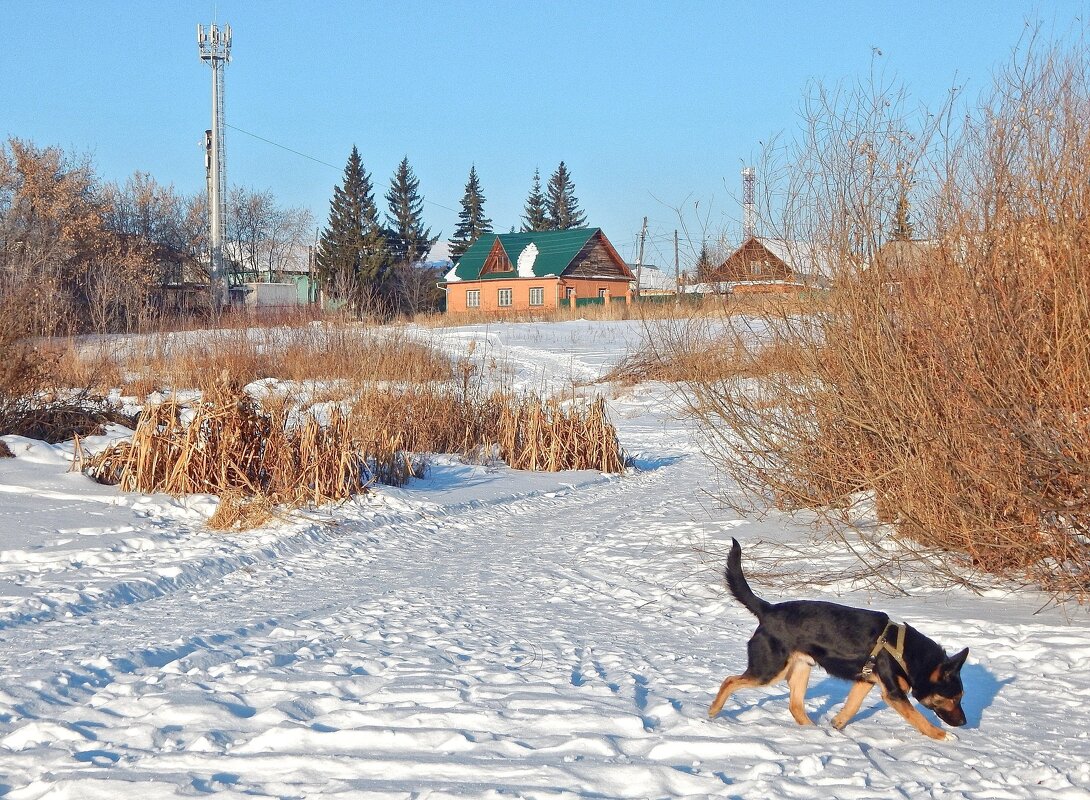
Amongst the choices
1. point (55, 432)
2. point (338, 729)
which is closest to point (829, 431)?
point (338, 729)

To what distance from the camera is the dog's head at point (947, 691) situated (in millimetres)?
4238

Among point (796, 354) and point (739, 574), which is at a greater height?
point (796, 354)

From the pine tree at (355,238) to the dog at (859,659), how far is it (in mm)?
39049

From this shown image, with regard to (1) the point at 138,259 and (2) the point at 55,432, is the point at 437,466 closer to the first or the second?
(2) the point at 55,432

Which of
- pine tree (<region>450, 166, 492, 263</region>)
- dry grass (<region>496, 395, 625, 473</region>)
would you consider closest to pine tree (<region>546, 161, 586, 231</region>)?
pine tree (<region>450, 166, 492, 263</region>)

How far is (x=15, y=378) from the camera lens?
38.5 ft

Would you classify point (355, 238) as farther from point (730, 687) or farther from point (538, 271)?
point (730, 687)

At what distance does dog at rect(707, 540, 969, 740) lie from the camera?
13.9ft

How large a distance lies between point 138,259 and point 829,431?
38.2 m

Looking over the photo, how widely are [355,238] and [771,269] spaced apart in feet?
164

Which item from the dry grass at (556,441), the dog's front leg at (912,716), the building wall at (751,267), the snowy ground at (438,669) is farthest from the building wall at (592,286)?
the dog's front leg at (912,716)

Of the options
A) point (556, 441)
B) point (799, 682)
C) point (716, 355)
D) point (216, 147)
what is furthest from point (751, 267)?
point (216, 147)

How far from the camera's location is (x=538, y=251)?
186ft

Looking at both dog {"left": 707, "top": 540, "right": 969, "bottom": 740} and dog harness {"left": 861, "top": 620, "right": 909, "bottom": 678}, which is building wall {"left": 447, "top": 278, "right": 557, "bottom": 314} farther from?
dog harness {"left": 861, "top": 620, "right": 909, "bottom": 678}
